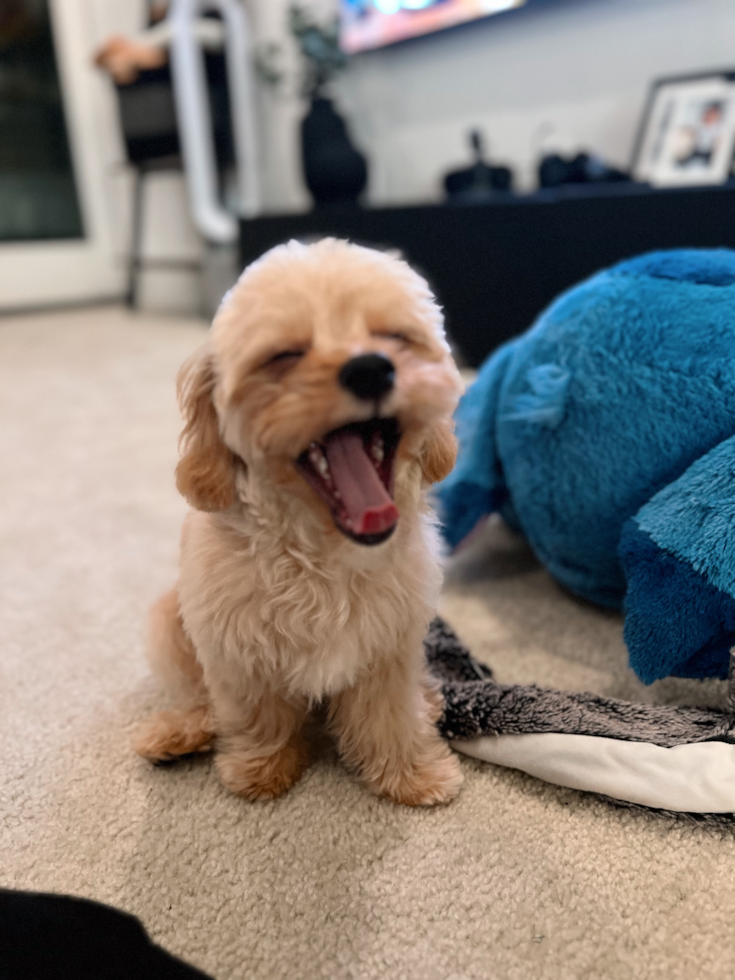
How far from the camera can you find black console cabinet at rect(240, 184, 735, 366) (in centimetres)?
180

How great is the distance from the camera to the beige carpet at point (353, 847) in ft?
2.12

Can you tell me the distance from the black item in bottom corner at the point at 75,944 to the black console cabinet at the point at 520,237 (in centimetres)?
179

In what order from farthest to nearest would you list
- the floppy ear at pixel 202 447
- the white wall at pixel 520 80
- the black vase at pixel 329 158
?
1. the black vase at pixel 329 158
2. the white wall at pixel 520 80
3. the floppy ear at pixel 202 447

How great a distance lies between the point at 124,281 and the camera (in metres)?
4.41

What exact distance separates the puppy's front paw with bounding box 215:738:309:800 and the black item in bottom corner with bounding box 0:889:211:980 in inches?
7.9

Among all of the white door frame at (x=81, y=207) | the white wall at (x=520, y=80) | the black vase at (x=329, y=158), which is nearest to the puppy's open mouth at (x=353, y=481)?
the white wall at (x=520, y=80)

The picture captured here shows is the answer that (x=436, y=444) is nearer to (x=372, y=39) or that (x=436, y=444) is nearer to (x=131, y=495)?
(x=131, y=495)

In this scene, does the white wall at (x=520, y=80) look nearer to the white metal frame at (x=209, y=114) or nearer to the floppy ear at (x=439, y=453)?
the white metal frame at (x=209, y=114)

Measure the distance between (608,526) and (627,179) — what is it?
4.88 ft

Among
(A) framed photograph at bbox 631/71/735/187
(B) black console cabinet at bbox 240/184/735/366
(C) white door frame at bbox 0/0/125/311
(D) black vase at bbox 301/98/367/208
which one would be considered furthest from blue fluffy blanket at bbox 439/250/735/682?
(C) white door frame at bbox 0/0/125/311

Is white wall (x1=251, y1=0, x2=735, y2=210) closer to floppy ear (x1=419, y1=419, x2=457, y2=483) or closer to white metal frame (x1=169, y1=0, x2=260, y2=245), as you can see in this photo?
white metal frame (x1=169, y1=0, x2=260, y2=245)

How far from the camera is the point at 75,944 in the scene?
2.02 ft

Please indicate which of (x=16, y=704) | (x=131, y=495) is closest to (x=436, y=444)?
(x=16, y=704)

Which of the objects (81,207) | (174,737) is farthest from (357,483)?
(81,207)
